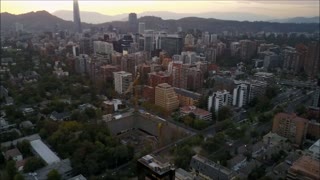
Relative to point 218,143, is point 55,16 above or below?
above

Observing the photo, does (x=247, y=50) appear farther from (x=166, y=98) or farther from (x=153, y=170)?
(x=153, y=170)

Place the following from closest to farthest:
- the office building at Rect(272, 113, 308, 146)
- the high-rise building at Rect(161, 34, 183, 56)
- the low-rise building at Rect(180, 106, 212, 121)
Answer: the office building at Rect(272, 113, 308, 146) < the low-rise building at Rect(180, 106, 212, 121) < the high-rise building at Rect(161, 34, 183, 56)

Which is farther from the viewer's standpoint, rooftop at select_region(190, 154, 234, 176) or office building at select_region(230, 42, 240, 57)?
office building at select_region(230, 42, 240, 57)

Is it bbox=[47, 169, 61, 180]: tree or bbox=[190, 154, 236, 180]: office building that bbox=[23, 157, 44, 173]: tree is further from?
bbox=[190, 154, 236, 180]: office building

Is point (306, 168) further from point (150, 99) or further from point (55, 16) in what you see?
point (55, 16)

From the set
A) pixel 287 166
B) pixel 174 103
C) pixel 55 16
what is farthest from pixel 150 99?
pixel 55 16

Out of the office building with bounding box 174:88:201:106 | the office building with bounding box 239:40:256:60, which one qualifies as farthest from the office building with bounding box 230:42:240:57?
the office building with bounding box 174:88:201:106
